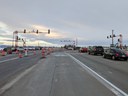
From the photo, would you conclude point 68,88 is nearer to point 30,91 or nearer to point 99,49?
point 30,91

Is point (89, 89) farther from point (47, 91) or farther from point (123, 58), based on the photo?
point (123, 58)

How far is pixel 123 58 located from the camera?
33.6m

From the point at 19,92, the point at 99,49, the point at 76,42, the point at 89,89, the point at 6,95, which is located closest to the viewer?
the point at 6,95

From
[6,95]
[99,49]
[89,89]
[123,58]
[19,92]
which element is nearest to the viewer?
[6,95]

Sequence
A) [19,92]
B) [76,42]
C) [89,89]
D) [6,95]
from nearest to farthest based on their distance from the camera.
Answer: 1. [6,95]
2. [19,92]
3. [89,89]
4. [76,42]

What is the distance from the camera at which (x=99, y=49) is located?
52.5m

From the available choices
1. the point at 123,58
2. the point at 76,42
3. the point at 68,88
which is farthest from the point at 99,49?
the point at 76,42

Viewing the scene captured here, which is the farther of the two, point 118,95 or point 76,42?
point 76,42

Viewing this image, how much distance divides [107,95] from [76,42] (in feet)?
588

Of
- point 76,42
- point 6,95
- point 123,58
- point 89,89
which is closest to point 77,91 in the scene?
point 89,89

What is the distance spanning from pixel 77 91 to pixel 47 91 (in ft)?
3.68

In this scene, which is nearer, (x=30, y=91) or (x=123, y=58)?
(x=30, y=91)

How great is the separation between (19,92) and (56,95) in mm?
1483

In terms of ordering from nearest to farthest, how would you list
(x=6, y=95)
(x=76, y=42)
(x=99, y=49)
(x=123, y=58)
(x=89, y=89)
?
(x=6, y=95) → (x=89, y=89) → (x=123, y=58) → (x=99, y=49) → (x=76, y=42)
